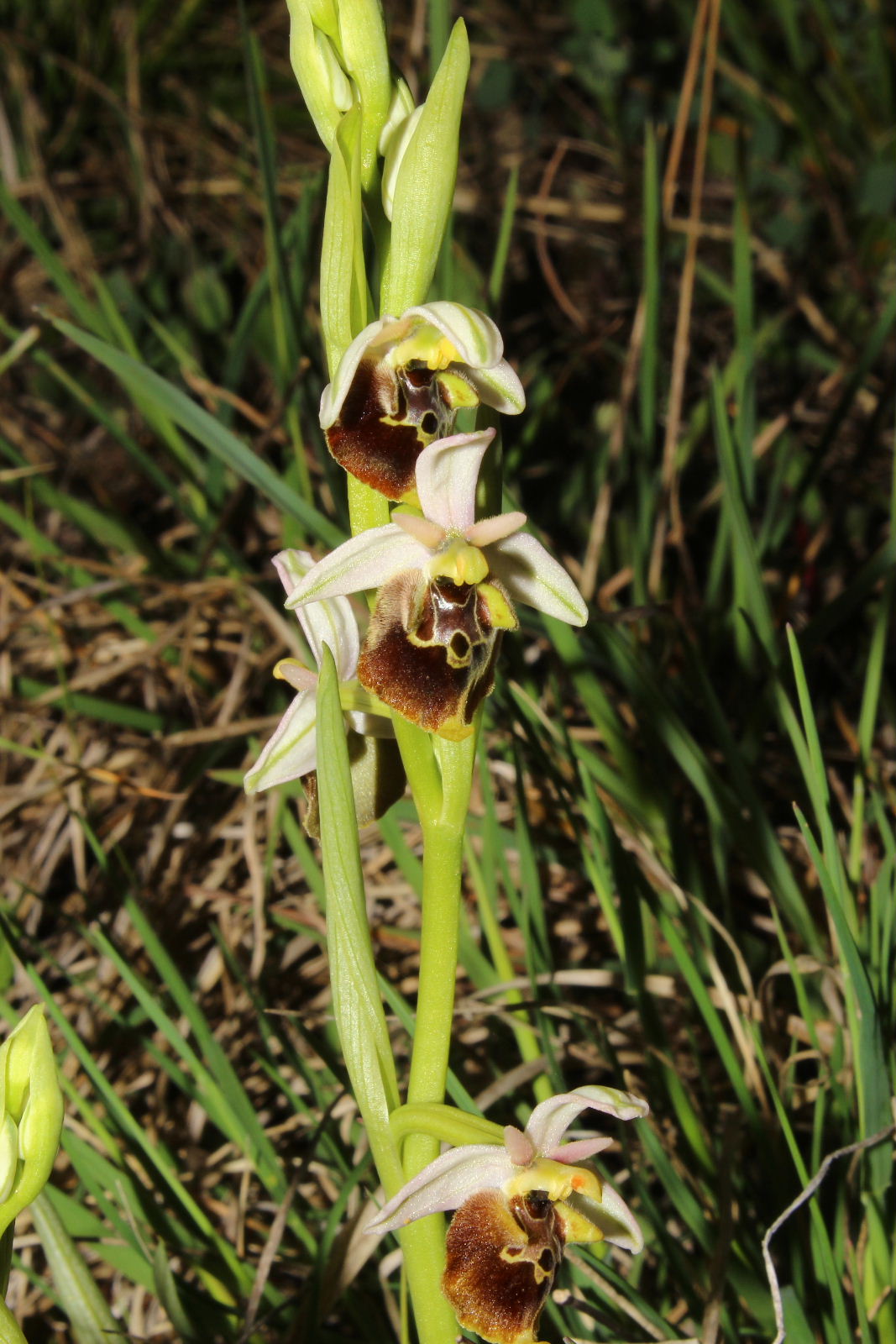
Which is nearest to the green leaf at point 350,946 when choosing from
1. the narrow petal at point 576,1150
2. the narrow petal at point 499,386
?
the narrow petal at point 576,1150

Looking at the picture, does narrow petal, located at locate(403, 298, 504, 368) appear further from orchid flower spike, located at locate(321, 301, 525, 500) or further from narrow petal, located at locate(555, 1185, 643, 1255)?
narrow petal, located at locate(555, 1185, 643, 1255)

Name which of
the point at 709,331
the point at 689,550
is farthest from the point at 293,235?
the point at 709,331

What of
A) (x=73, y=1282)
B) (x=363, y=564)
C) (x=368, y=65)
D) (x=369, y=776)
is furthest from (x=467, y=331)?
(x=73, y=1282)

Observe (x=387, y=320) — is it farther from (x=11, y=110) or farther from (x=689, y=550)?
(x=11, y=110)

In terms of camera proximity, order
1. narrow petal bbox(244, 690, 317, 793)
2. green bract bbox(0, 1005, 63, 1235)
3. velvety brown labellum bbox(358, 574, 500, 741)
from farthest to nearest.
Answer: narrow petal bbox(244, 690, 317, 793), velvety brown labellum bbox(358, 574, 500, 741), green bract bbox(0, 1005, 63, 1235)

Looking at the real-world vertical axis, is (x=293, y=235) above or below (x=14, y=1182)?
above

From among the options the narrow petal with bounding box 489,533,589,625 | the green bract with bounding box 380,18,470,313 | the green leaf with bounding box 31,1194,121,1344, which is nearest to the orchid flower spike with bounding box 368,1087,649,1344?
the green leaf with bounding box 31,1194,121,1344
